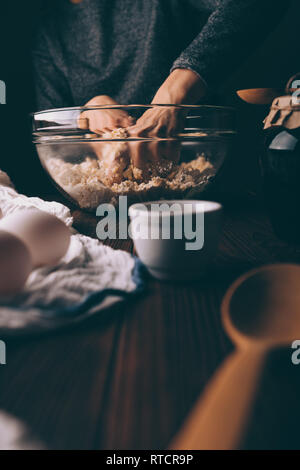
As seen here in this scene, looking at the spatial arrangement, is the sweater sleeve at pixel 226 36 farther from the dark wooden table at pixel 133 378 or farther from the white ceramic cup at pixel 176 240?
the dark wooden table at pixel 133 378

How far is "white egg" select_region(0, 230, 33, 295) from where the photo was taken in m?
0.40

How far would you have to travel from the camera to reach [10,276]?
0.40m

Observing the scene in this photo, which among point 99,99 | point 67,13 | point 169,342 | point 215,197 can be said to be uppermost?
point 67,13

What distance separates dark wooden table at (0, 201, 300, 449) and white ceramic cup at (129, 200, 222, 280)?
4cm

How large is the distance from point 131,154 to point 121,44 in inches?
25.2

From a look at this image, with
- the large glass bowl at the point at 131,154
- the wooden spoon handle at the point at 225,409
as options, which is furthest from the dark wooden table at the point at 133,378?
the large glass bowl at the point at 131,154

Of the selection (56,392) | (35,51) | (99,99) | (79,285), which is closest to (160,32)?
(99,99)

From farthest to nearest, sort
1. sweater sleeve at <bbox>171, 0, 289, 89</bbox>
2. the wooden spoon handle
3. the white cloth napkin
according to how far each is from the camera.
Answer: sweater sleeve at <bbox>171, 0, 289, 89</bbox> < the white cloth napkin < the wooden spoon handle

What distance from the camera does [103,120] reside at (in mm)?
735

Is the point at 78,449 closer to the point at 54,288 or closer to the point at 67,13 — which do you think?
the point at 54,288

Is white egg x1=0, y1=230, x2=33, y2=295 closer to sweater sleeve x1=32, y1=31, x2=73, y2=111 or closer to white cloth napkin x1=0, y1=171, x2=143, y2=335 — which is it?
white cloth napkin x1=0, y1=171, x2=143, y2=335

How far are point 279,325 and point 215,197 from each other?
2.78ft

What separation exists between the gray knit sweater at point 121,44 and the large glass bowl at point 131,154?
0.20 metres

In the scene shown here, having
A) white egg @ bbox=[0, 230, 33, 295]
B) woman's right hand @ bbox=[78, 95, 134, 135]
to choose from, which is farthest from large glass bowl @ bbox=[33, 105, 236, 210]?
white egg @ bbox=[0, 230, 33, 295]
